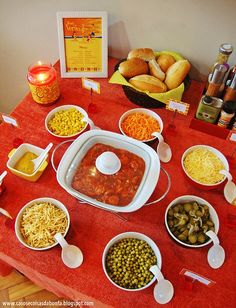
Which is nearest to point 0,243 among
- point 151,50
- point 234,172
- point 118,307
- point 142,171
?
point 118,307

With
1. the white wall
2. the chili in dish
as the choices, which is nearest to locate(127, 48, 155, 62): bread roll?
the white wall

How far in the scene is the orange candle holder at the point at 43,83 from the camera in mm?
1346

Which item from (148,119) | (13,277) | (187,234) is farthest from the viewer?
(13,277)

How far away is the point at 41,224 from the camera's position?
1053 mm

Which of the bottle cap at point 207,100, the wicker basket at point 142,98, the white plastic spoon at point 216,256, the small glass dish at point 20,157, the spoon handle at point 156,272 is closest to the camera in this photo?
the spoon handle at point 156,272

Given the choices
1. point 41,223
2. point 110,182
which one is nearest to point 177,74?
point 110,182

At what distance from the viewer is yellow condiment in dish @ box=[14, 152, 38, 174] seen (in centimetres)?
119

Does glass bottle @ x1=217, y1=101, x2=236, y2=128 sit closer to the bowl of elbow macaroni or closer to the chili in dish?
the chili in dish

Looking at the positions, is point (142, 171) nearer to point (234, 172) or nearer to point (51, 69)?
point (234, 172)

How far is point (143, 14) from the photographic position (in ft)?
4.60

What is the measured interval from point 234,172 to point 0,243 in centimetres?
99

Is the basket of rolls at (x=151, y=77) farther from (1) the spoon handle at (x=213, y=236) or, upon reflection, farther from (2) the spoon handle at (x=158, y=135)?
(1) the spoon handle at (x=213, y=236)

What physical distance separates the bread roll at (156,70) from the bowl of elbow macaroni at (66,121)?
390mm

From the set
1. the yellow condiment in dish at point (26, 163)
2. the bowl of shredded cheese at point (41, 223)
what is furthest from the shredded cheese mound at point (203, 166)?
the yellow condiment in dish at point (26, 163)
